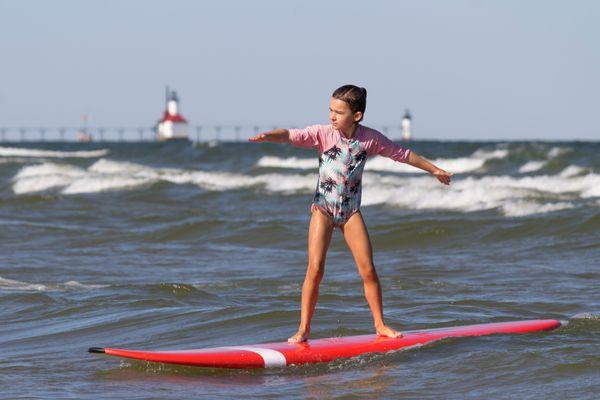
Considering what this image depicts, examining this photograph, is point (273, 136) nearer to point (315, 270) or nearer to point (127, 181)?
point (315, 270)

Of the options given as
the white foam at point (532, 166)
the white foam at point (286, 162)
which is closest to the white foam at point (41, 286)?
the white foam at point (532, 166)

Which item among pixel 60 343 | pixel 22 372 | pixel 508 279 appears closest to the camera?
pixel 22 372

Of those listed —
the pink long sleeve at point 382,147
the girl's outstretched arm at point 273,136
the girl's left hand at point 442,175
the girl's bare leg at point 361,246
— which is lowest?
the girl's bare leg at point 361,246

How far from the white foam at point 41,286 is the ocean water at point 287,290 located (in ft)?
0.09

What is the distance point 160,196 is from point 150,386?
2137 cm

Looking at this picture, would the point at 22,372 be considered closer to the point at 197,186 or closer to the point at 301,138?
the point at 301,138

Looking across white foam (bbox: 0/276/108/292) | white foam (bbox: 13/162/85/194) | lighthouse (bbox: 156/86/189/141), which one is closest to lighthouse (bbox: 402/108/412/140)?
lighthouse (bbox: 156/86/189/141)

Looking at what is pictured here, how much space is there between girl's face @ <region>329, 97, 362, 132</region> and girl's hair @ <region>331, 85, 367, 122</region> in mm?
20

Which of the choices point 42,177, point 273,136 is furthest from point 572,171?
point 273,136

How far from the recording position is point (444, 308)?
9273 millimetres

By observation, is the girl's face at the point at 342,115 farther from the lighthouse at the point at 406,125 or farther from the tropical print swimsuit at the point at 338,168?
the lighthouse at the point at 406,125

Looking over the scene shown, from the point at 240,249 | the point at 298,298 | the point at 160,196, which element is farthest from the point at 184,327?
the point at 160,196

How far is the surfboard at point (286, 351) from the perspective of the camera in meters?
6.60

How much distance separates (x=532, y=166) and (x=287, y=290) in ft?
95.6
